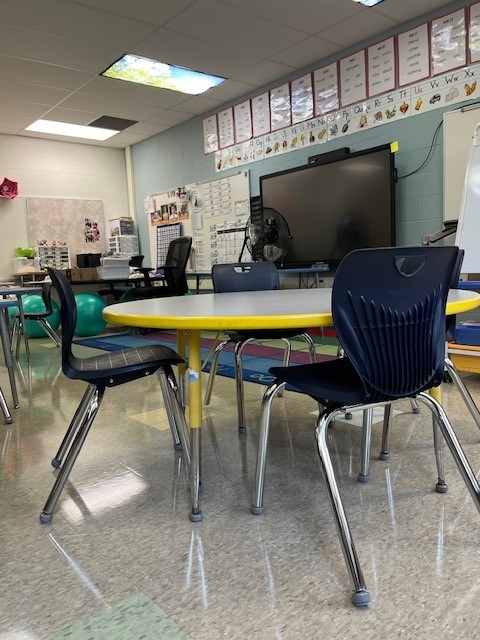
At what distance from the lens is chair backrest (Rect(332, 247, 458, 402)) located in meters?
1.09

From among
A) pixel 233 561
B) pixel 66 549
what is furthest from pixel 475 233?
pixel 66 549

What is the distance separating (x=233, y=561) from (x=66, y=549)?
47 centimetres

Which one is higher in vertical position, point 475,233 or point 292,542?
point 475,233

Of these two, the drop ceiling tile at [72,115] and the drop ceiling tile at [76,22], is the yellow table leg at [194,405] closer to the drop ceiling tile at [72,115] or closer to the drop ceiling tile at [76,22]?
the drop ceiling tile at [76,22]

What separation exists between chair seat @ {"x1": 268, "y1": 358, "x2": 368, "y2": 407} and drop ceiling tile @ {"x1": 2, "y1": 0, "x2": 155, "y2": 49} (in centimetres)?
348

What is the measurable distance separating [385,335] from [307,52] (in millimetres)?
4250

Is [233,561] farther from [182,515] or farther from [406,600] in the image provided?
[406,600]

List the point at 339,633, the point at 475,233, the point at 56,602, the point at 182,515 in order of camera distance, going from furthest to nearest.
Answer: the point at 475,233, the point at 182,515, the point at 56,602, the point at 339,633

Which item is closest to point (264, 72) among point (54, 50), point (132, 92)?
point (132, 92)

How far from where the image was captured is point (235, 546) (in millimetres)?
1306

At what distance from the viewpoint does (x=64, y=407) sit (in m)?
2.84

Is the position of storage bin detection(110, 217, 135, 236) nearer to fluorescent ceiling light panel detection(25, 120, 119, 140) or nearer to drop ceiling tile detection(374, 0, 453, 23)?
fluorescent ceiling light panel detection(25, 120, 119, 140)

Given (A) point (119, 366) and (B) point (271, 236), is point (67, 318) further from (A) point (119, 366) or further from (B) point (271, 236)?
(B) point (271, 236)

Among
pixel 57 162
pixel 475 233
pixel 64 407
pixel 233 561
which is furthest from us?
pixel 57 162
